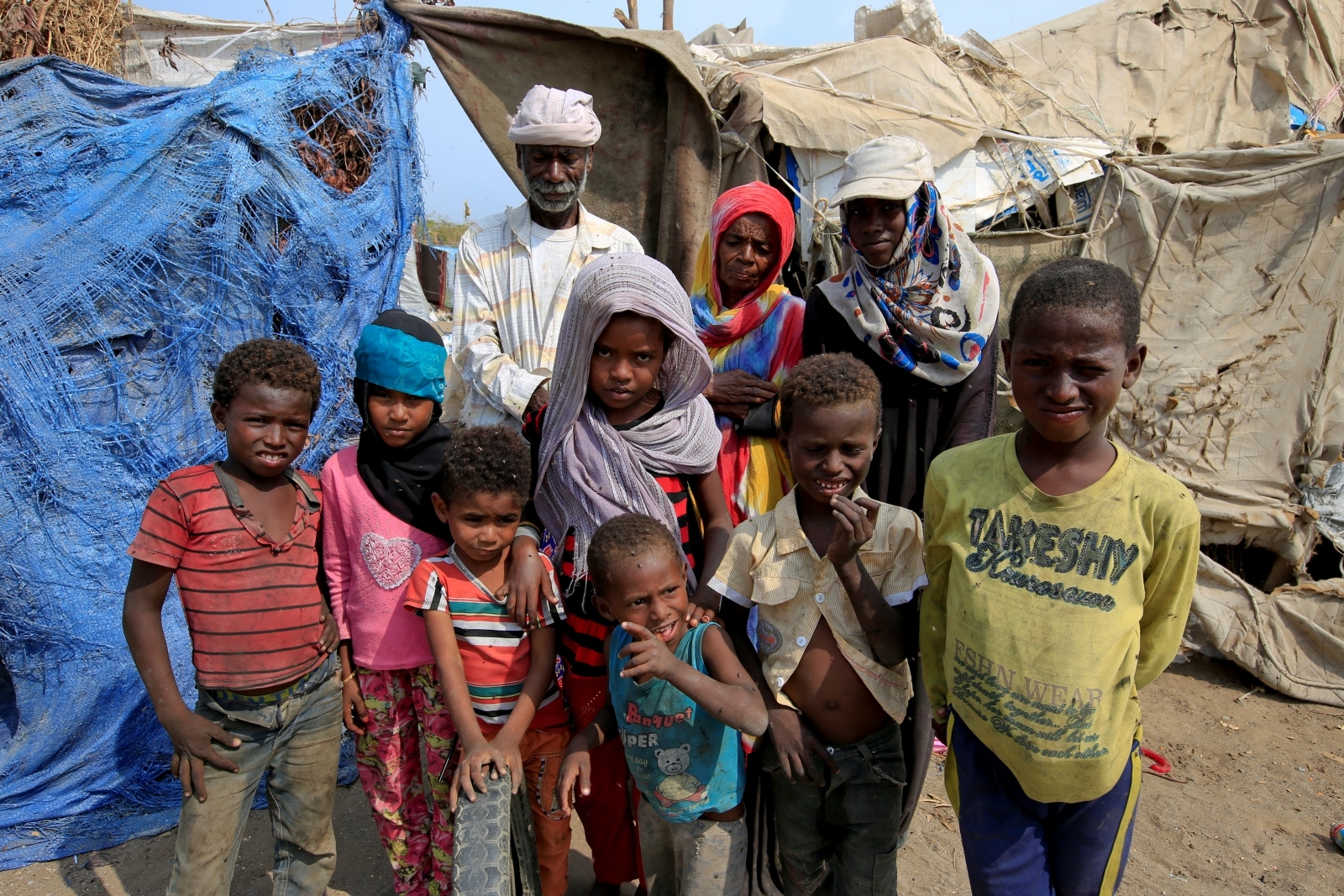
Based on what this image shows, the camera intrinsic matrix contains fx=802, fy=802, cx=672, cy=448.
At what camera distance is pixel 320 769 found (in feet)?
7.36

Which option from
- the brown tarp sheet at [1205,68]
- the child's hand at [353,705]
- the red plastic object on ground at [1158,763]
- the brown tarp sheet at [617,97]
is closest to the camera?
the child's hand at [353,705]

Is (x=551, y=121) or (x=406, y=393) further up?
(x=551, y=121)

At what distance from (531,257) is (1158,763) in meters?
3.40

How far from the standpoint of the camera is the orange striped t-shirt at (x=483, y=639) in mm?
2055

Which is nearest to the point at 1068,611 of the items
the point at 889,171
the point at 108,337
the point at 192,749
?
the point at 889,171

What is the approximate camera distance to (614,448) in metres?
2.04

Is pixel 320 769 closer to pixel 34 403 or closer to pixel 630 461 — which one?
pixel 630 461

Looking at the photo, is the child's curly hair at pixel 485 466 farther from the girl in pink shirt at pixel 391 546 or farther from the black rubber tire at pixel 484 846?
the black rubber tire at pixel 484 846

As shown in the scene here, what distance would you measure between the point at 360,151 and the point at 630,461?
8.33 ft

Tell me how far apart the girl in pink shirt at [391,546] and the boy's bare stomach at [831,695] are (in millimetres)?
989

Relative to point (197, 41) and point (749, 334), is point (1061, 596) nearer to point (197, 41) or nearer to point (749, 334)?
point (749, 334)

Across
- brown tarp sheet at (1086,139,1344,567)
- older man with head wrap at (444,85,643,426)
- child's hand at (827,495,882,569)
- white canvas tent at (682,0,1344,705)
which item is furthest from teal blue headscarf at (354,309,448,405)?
brown tarp sheet at (1086,139,1344,567)

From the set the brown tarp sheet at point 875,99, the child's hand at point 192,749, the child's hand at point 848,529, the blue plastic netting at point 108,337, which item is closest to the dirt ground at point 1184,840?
the blue plastic netting at point 108,337

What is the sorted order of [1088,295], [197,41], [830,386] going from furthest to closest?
[197,41] < [830,386] < [1088,295]
